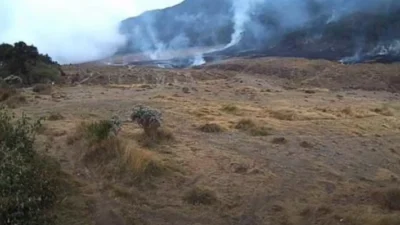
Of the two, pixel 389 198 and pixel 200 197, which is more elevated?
pixel 200 197

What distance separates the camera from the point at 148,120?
40.1 feet

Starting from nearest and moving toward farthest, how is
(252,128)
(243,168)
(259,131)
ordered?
(243,168), (259,131), (252,128)

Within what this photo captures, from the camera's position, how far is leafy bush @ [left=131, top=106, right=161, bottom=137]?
1187 centimetres

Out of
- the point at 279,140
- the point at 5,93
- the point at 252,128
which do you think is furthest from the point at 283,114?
the point at 5,93

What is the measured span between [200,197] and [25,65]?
28.4 meters

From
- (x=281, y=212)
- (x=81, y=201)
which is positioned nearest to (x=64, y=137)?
(x=81, y=201)

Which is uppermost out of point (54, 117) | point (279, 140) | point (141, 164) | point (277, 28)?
point (277, 28)

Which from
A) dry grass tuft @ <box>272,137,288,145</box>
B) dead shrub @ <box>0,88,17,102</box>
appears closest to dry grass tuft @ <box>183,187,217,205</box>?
dry grass tuft @ <box>272,137,288,145</box>

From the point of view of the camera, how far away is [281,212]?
25.8 feet

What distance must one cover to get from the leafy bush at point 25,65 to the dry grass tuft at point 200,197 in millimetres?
25848

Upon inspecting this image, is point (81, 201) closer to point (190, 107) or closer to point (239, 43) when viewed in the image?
point (190, 107)

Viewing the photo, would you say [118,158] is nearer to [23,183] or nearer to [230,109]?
[23,183]

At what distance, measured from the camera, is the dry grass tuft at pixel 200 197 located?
26.7ft

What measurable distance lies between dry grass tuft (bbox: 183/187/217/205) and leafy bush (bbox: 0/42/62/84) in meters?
25.8
